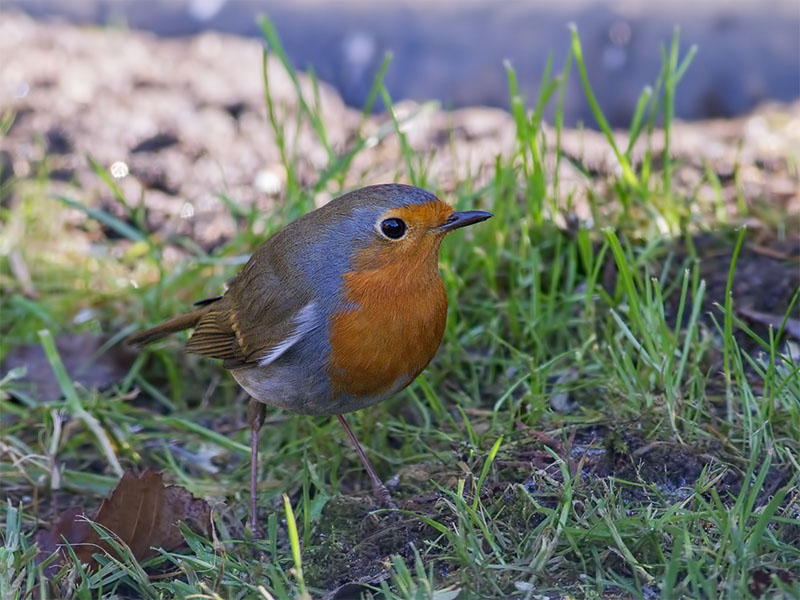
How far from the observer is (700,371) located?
3617mm

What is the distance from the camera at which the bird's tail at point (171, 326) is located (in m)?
4.13

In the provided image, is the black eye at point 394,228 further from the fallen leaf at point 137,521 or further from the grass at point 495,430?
the fallen leaf at point 137,521

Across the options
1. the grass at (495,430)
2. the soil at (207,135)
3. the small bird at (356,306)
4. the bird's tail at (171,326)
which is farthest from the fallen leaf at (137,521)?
the soil at (207,135)

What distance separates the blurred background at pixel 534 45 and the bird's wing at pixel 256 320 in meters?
2.92

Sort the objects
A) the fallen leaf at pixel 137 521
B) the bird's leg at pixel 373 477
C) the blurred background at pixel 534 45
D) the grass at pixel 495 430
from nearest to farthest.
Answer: the grass at pixel 495 430 → the fallen leaf at pixel 137 521 → the bird's leg at pixel 373 477 → the blurred background at pixel 534 45

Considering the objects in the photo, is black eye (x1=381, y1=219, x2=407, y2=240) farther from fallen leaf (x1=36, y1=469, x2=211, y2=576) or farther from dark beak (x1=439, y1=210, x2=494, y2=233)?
fallen leaf (x1=36, y1=469, x2=211, y2=576)

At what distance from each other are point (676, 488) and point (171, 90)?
4373 mm

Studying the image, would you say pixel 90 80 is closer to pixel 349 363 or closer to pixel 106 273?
pixel 106 273

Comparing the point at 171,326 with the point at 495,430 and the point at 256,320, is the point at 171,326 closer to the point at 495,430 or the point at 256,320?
the point at 256,320

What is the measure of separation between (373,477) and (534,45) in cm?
382

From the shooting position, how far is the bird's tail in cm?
413

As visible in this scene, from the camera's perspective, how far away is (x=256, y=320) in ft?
12.0

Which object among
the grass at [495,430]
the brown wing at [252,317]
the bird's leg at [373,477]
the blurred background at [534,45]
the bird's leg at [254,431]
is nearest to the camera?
the grass at [495,430]

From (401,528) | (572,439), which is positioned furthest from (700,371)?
(401,528)
